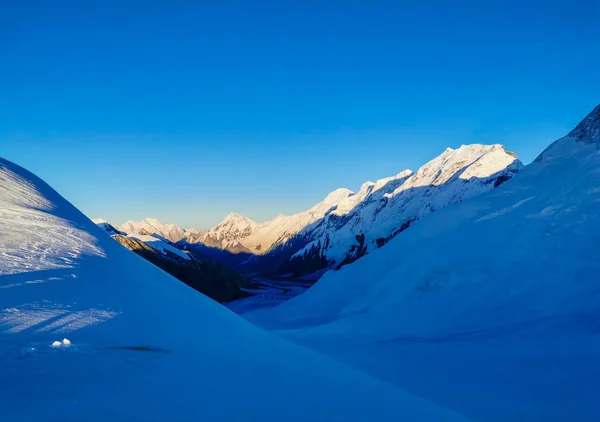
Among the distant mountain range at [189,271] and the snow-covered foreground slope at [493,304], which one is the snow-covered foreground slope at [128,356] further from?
the distant mountain range at [189,271]

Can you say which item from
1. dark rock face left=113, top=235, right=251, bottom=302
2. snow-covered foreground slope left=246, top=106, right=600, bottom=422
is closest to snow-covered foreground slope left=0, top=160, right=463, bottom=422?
snow-covered foreground slope left=246, top=106, right=600, bottom=422

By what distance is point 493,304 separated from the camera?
69.9 feet

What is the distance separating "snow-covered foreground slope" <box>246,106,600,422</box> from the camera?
12250 mm

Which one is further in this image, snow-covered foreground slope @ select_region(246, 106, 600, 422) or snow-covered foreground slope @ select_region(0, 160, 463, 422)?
snow-covered foreground slope @ select_region(246, 106, 600, 422)

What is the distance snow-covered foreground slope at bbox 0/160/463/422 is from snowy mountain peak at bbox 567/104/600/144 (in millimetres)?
29559

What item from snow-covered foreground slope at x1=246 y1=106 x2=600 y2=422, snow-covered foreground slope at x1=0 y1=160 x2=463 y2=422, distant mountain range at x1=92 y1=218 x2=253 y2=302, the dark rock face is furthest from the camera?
distant mountain range at x1=92 y1=218 x2=253 y2=302

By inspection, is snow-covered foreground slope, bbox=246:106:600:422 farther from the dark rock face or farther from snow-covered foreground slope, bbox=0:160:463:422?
the dark rock face

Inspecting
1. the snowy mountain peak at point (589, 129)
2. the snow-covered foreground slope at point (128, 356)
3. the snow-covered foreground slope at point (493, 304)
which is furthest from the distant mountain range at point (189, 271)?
the snow-covered foreground slope at point (128, 356)

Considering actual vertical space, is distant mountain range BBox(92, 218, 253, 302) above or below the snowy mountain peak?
below

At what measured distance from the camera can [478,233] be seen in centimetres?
2803

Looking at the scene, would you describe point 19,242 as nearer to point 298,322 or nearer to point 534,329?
point 534,329

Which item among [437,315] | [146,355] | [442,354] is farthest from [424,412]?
[437,315]

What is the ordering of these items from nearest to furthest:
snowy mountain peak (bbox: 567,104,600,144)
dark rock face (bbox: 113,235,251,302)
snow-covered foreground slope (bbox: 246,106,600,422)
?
snow-covered foreground slope (bbox: 246,106,600,422)
snowy mountain peak (bbox: 567,104,600,144)
dark rock face (bbox: 113,235,251,302)

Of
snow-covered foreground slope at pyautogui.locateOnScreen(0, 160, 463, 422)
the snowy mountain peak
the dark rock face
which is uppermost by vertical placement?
the snowy mountain peak
